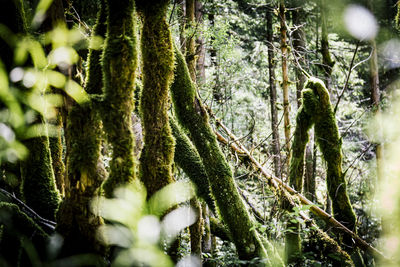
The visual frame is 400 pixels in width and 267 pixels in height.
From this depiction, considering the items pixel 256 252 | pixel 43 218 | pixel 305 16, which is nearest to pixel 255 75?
pixel 305 16

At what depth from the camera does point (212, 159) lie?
12.2 ft

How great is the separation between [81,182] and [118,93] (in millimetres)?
876

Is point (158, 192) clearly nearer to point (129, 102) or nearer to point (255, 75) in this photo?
point (129, 102)

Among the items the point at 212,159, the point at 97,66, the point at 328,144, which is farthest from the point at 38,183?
the point at 328,144

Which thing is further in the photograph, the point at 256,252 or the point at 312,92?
the point at 312,92

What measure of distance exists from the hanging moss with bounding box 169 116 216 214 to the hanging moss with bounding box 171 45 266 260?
351 mm

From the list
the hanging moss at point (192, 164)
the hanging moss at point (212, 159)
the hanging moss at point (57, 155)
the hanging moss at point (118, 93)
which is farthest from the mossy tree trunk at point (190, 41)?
the hanging moss at point (118, 93)

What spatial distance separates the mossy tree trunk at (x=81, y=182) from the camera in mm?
2504

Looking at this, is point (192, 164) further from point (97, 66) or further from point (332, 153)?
point (332, 153)

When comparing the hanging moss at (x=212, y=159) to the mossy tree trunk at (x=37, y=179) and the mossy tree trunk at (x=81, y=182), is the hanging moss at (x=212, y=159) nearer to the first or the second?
the mossy tree trunk at (x=81, y=182)

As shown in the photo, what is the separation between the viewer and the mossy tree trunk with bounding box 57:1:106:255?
8.21 feet

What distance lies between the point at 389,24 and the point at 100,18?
16502mm

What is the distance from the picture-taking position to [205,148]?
3.72 metres

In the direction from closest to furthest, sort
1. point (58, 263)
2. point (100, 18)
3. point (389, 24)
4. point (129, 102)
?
point (58, 263) < point (129, 102) < point (100, 18) < point (389, 24)
